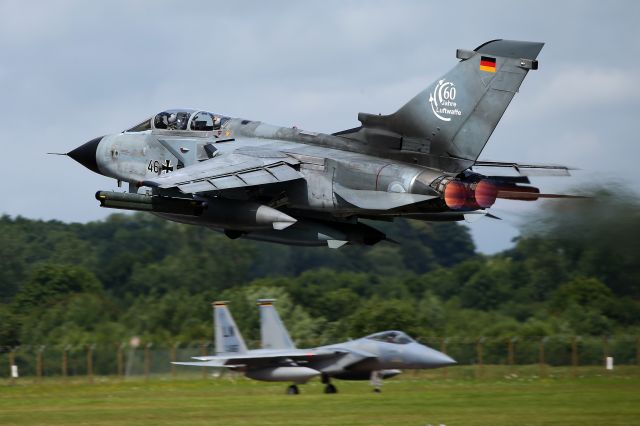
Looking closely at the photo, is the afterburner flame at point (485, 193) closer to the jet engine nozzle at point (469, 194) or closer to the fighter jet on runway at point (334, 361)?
the jet engine nozzle at point (469, 194)

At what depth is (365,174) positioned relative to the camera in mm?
23125

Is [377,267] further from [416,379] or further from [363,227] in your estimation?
[363,227]

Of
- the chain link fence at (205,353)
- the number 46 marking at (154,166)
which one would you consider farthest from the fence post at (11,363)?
the number 46 marking at (154,166)

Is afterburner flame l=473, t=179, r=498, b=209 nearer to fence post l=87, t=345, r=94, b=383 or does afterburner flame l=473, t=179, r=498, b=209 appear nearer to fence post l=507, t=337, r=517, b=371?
fence post l=507, t=337, r=517, b=371

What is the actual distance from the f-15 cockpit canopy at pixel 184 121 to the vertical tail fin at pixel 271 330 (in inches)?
325

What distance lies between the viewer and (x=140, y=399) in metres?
30.0

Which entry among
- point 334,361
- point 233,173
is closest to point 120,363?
point 334,361

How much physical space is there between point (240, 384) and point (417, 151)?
1407cm

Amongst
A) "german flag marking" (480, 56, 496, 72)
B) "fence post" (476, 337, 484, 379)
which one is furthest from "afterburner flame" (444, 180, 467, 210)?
"fence post" (476, 337, 484, 379)

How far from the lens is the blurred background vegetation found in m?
46.9

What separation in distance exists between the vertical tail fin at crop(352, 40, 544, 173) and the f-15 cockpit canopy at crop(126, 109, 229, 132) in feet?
15.2

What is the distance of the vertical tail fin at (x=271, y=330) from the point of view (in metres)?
33.1

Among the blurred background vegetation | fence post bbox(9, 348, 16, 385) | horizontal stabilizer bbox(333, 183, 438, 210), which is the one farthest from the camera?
the blurred background vegetation

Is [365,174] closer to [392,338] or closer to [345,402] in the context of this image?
[345,402]
